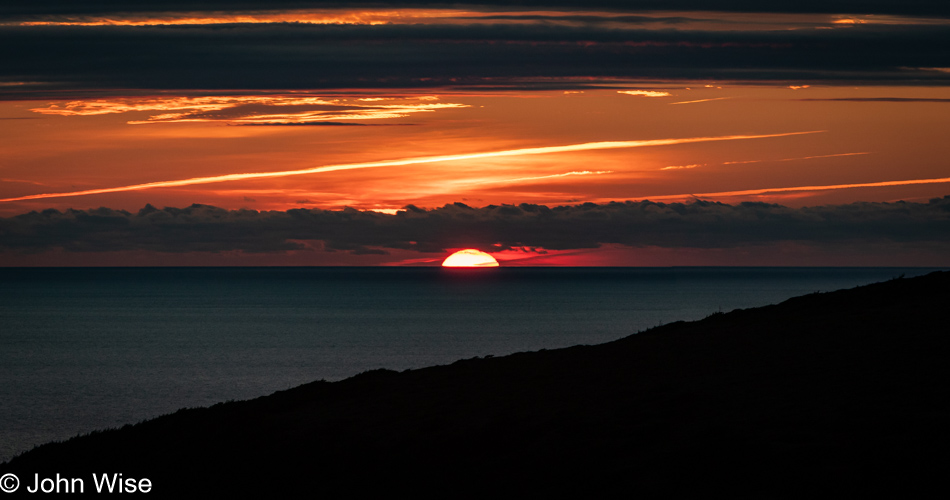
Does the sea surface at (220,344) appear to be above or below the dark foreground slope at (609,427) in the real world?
above

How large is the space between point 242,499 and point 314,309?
137539mm

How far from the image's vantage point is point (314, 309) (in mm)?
149125

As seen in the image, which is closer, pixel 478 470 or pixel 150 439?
pixel 478 470

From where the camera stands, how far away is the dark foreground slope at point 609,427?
39.1ft

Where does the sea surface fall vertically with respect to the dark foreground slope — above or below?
above

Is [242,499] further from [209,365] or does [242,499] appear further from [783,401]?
[209,365]

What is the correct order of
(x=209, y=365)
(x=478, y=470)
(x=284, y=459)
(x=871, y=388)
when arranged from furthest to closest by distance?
(x=209, y=365) → (x=284, y=459) → (x=871, y=388) → (x=478, y=470)

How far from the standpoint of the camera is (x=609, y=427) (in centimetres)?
1484

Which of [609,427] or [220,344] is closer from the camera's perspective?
[609,427]

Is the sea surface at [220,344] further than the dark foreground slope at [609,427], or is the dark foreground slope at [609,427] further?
the sea surface at [220,344]

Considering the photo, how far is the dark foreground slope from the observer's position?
1191 cm

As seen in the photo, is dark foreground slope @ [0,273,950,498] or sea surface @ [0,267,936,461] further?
sea surface @ [0,267,936,461]

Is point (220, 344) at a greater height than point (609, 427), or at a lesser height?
greater

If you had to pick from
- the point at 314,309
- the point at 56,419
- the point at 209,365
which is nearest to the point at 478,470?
the point at 56,419
